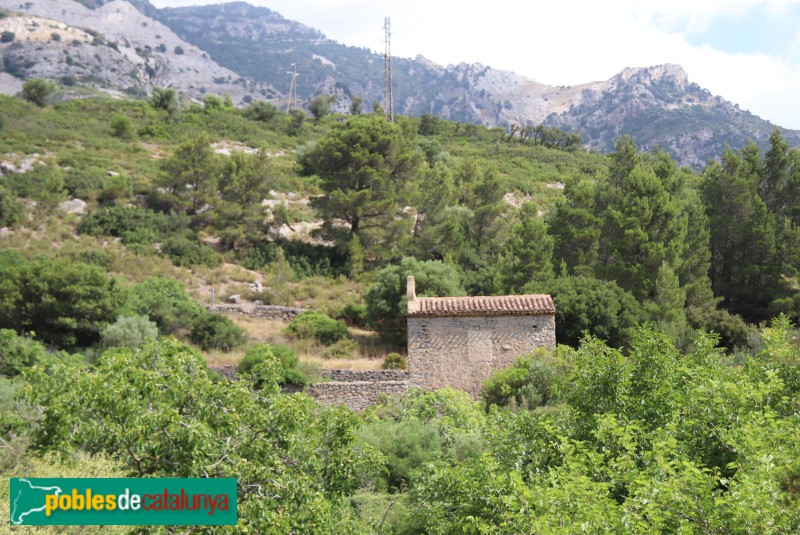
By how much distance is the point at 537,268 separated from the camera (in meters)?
23.1

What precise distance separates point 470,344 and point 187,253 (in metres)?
15.9

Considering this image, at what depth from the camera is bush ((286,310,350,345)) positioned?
22484mm

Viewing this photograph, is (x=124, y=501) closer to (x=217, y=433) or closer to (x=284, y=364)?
(x=217, y=433)

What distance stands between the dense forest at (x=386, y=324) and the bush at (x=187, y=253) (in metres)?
0.13

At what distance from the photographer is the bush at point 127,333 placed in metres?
18.6

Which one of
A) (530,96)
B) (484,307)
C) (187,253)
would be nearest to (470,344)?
(484,307)

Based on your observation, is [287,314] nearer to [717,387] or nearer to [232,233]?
[232,233]

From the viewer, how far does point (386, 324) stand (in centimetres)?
2247

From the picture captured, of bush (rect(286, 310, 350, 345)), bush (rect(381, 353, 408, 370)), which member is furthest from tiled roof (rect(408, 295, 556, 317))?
bush (rect(286, 310, 350, 345))

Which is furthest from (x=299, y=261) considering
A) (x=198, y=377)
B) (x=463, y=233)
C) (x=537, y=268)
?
(x=198, y=377)

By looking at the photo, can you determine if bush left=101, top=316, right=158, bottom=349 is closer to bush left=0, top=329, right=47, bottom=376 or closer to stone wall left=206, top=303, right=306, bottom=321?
bush left=0, top=329, right=47, bottom=376

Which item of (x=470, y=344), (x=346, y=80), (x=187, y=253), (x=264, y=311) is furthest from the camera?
(x=346, y=80)

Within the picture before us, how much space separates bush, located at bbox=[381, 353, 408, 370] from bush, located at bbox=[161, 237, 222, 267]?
40.7 ft

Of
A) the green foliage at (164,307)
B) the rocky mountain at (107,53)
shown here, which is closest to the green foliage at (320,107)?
the green foliage at (164,307)
